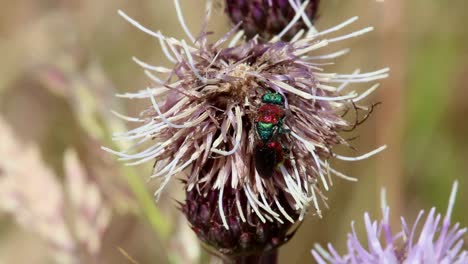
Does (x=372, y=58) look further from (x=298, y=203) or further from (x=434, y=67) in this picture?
(x=298, y=203)

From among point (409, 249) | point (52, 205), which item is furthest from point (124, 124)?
point (409, 249)

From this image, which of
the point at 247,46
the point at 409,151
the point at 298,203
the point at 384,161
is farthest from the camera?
the point at 409,151

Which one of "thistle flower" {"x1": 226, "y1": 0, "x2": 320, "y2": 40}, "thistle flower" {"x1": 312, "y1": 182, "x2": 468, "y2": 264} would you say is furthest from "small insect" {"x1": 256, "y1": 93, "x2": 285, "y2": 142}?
"thistle flower" {"x1": 226, "y1": 0, "x2": 320, "y2": 40}

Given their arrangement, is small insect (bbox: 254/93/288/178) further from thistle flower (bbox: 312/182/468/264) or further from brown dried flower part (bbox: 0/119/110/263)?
brown dried flower part (bbox: 0/119/110/263)

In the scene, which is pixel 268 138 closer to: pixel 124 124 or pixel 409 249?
pixel 409 249

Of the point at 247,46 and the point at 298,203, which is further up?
the point at 247,46

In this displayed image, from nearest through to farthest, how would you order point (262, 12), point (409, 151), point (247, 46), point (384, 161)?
point (247, 46)
point (262, 12)
point (384, 161)
point (409, 151)

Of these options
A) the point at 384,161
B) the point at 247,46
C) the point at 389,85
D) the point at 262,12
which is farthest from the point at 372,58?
the point at 247,46
